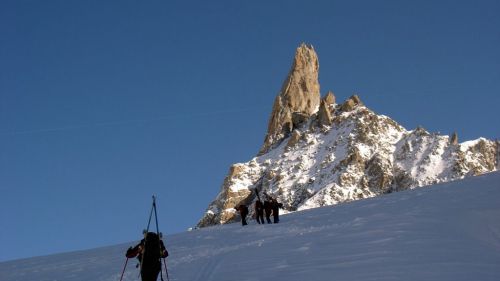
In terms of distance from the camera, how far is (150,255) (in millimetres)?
12797

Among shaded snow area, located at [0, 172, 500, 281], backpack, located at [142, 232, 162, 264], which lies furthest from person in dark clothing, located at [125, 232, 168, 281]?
shaded snow area, located at [0, 172, 500, 281]

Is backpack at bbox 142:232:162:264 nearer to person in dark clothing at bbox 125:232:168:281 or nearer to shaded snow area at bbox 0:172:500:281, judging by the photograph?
person in dark clothing at bbox 125:232:168:281

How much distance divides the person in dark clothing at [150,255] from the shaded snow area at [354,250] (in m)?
1.07

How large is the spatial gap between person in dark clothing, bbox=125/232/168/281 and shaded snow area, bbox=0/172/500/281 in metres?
1.07

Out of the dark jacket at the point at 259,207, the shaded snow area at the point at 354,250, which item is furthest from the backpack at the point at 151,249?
the dark jacket at the point at 259,207

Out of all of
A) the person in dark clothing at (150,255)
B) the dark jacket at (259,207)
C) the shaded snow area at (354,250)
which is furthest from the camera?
the dark jacket at (259,207)

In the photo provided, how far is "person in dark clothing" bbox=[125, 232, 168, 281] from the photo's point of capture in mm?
12719

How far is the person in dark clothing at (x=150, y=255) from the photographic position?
41.7 feet

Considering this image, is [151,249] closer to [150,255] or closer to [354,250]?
[150,255]

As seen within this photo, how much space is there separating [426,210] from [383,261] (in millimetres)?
9777

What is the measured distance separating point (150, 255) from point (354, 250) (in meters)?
4.57

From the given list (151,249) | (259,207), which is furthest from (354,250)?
(259,207)

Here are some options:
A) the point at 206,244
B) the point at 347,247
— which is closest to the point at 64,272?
the point at 206,244

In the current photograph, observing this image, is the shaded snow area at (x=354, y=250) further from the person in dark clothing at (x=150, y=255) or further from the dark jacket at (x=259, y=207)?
the dark jacket at (x=259, y=207)
